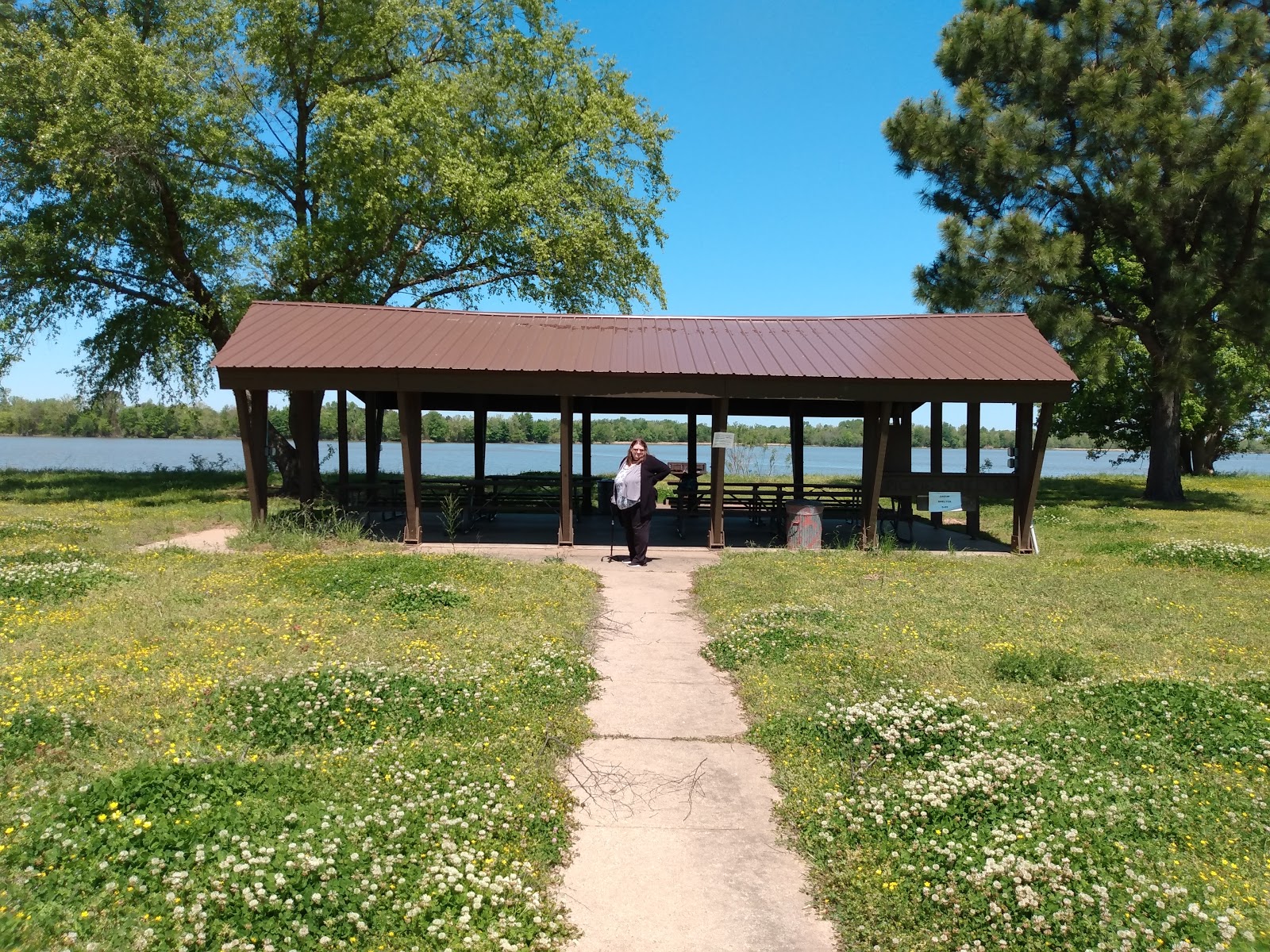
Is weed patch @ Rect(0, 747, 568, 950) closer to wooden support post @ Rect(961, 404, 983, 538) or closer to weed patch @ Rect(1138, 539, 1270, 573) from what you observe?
weed patch @ Rect(1138, 539, 1270, 573)

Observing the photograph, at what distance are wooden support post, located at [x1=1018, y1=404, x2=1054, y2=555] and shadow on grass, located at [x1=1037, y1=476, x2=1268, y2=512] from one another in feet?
30.0

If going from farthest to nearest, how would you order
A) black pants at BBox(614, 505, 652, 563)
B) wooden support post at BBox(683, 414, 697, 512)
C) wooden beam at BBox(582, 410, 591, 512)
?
wooden beam at BBox(582, 410, 591, 512), wooden support post at BBox(683, 414, 697, 512), black pants at BBox(614, 505, 652, 563)

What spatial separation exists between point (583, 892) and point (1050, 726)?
321 cm

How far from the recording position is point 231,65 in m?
20.4

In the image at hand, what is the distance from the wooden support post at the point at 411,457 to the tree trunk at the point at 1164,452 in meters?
18.7

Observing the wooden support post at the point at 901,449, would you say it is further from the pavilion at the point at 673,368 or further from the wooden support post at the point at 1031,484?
the wooden support post at the point at 1031,484

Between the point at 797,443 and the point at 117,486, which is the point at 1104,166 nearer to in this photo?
the point at 797,443

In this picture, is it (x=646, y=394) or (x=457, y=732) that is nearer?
(x=457, y=732)

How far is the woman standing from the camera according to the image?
1171 centimetres

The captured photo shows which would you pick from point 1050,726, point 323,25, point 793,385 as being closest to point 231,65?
point 323,25

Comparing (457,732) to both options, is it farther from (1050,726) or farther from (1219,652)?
(1219,652)

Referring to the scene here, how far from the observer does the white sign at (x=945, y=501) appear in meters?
13.6

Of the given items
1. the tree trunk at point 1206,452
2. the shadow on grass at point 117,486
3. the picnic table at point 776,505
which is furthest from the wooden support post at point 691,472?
the tree trunk at point 1206,452

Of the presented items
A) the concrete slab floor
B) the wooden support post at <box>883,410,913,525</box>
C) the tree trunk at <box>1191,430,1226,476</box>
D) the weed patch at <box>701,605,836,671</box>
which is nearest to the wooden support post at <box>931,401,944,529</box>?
the concrete slab floor
